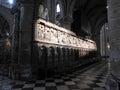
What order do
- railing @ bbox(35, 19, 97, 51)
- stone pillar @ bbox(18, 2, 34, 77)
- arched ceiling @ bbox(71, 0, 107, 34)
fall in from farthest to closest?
arched ceiling @ bbox(71, 0, 107, 34)
railing @ bbox(35, 19, 97, 51)
stone pillar @ bbox(18, 2, 34, 77)

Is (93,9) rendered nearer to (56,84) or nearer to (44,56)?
(44,56)

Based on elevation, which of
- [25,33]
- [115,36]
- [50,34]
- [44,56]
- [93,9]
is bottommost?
[44,56]

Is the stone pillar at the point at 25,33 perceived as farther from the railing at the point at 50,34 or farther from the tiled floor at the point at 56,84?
the tiled floor at the point at 56,84

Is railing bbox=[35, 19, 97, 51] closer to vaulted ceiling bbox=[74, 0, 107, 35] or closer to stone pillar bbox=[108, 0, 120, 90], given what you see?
stone pillar bbox=[108, 0, 120, 90]

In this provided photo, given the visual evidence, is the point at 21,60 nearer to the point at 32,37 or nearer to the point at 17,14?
the point at 32,37

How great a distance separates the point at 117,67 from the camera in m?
2.82

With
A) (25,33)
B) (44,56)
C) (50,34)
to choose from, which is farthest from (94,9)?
(25,33)

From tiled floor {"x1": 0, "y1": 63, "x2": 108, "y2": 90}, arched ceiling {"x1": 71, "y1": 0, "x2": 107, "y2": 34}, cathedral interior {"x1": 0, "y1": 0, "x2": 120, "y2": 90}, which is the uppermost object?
arched ceiling {"x1": 71, "y1": 0, "x2": 107, "y2": 34}

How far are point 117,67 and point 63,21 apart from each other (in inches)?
308

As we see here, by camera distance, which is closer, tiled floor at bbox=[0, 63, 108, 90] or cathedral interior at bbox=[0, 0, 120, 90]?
cathedral interior at bbox=[0, 0, 120, 90]

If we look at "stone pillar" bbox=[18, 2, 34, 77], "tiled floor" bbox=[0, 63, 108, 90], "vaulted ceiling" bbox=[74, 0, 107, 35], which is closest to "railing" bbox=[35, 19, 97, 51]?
"stone pillar" bbox=[18, 2, 34, 77]

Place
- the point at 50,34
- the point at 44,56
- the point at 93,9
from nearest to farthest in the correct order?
the point at 44,56 → the point at 50,34 → the point at 93,9

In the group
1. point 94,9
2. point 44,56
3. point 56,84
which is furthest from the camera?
point 94,9

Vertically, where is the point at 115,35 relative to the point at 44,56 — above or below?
above
